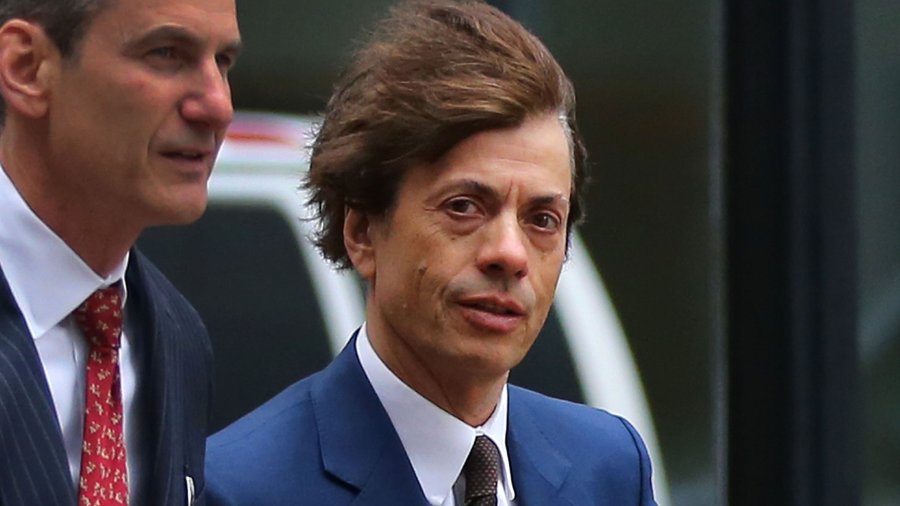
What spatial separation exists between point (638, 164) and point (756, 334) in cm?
55

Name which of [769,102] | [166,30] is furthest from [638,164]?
[166,30]

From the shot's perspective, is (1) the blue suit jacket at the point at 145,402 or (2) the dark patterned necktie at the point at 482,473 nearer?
(1) the blue suit jacket at the point at 145,402

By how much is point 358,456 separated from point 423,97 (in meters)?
0.47

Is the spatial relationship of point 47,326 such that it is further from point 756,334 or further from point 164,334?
point 756,334

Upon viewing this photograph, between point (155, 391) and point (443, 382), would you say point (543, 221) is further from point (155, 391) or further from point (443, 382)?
point (155, 391)

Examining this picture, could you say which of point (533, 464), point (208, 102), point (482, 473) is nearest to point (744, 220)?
point (533, 464)

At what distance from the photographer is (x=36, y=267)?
7.06 ft

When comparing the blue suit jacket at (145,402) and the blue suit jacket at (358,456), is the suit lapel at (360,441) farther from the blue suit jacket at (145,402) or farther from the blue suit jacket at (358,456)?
the blue suit jacket at (145,402)

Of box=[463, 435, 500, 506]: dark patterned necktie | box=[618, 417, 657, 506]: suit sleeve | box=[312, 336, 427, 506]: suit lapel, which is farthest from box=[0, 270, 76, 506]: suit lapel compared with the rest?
box=[618, 417, 657, 506]: suit sleeve

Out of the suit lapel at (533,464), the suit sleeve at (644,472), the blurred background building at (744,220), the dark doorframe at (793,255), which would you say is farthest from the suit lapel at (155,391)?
the dark doorframe at (793,255)

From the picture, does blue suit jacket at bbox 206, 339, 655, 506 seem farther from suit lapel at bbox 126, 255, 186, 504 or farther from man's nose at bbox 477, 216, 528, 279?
man's nose at bbox 477, 216, 528, 279

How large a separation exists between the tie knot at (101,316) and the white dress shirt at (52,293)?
0.01 m

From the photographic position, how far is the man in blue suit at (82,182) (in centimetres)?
210

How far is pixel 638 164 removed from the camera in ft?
16.6
